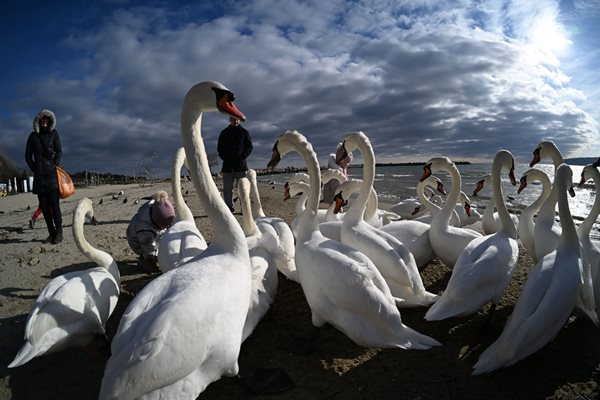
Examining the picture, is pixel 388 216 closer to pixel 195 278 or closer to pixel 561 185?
pixel 561 185

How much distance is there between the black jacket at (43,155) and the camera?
21.0ft

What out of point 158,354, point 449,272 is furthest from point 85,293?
point 449,272

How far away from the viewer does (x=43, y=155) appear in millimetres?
6480

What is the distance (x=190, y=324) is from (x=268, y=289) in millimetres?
1600

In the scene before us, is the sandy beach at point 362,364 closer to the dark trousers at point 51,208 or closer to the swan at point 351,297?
the swan at point 351,297

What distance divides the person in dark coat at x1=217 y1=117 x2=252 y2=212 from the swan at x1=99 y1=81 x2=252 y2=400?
565 centimetres

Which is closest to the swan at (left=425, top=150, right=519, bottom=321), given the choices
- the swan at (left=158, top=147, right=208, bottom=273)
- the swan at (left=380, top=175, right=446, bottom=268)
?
the swan at (left=380, top=175, right=446, bottom=268)

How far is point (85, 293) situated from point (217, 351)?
173 centimetres

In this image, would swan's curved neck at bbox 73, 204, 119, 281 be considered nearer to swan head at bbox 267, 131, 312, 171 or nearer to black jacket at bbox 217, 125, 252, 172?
swan head at bbox 267, 131, 312, 171

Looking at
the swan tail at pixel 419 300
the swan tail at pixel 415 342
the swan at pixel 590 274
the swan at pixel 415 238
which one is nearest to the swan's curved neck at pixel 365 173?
the swan at pixel 415 238

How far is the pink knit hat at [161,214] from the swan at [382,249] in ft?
9.31


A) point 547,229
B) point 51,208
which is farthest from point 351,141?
point 51,208

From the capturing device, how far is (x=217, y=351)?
2.21 meters

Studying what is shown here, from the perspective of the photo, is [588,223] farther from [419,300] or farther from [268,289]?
[268,289]
